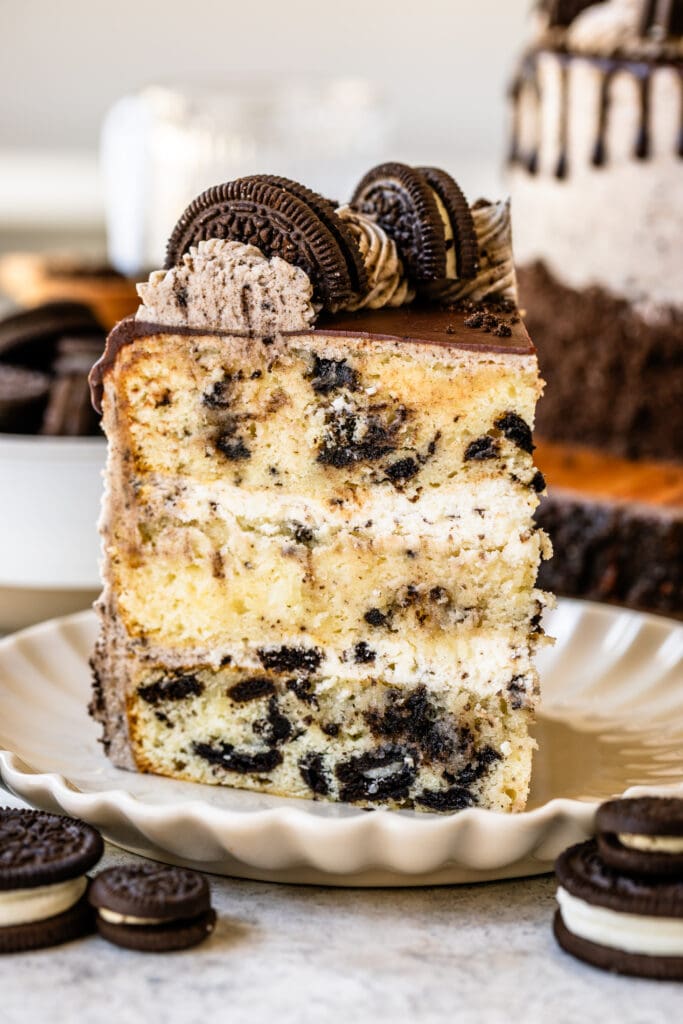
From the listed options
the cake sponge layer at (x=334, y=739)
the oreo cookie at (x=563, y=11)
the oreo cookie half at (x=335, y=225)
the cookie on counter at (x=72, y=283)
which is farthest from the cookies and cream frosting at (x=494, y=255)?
the cookie on counter at (x=72, y=283)

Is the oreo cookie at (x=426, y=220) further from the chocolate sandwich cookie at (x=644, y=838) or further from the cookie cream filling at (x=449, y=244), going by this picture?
the chocolate sandwich cookie at (x=644, y=838)

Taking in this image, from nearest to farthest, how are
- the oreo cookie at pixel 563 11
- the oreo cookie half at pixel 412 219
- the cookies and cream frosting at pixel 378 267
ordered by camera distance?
1. the cookies and cream frosting at pixel 378 267
2. the oreo cookie half at pixel 412 219
3. the oreo cookie at pixel 563 11

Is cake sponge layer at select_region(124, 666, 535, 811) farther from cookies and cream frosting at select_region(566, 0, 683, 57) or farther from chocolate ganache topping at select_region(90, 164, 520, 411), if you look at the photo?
cookies and cream frosting at select_region(566, 0, 683, 57)

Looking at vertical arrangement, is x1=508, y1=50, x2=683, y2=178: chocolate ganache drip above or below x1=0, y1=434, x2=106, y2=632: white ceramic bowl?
above

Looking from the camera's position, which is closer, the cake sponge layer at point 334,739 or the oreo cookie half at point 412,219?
the cake sponge layer at point 334,739

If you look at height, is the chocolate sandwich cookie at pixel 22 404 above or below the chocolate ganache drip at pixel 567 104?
below

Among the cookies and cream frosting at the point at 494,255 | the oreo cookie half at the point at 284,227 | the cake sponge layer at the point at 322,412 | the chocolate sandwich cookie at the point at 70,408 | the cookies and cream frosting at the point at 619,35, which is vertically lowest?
the chocolate sandwich cookie at the point at 70,408

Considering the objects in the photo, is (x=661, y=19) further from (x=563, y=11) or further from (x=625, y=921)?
(x=625, y=921)

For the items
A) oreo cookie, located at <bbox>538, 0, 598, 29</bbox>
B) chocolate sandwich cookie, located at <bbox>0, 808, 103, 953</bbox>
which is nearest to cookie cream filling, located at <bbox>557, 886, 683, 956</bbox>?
chocolate sandwich cookie, located at <bbox>0, 808, 103, 953</bbox>
